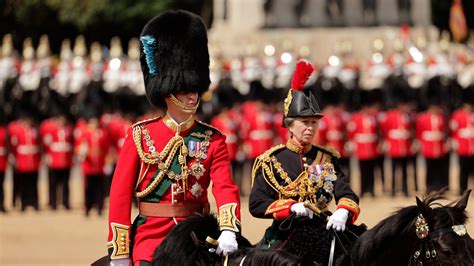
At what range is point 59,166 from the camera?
17.1 metres

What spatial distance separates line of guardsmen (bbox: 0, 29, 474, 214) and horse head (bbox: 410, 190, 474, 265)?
10.4 meters

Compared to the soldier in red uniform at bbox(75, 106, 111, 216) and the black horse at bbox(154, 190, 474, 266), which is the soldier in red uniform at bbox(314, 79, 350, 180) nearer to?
the soldier in red uniform at bbox(75, 106, 111, 216)

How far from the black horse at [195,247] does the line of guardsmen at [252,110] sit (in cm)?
998

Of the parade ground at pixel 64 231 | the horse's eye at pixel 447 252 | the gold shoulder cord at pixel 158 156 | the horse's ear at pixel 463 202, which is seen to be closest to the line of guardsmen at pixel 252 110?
the parade ground at pixel 64 231

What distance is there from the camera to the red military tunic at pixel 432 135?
18141 mm

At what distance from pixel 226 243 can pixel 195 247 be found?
0.15 meters

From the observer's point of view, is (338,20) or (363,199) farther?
(338,20)

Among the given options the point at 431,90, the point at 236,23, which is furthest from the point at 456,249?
the point at 236,23

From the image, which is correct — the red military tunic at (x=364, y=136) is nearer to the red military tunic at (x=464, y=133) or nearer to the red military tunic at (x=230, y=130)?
the red military tunic at (x=464, y=133)

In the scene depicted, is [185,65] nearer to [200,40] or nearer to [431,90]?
[200,40]

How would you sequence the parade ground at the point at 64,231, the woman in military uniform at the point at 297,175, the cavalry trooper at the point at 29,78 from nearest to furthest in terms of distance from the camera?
the woman in military uniform at the point at 297,175 < the parade ground at the point at 64,231 < the cavalry trooper at the point at 29,78

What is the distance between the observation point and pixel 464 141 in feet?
59.6

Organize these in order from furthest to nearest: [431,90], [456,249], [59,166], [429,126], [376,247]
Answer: [431,90]
[429,126]
[59,166]
[376,247]
[456,249]

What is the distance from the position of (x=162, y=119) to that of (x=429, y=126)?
12.2 metres
